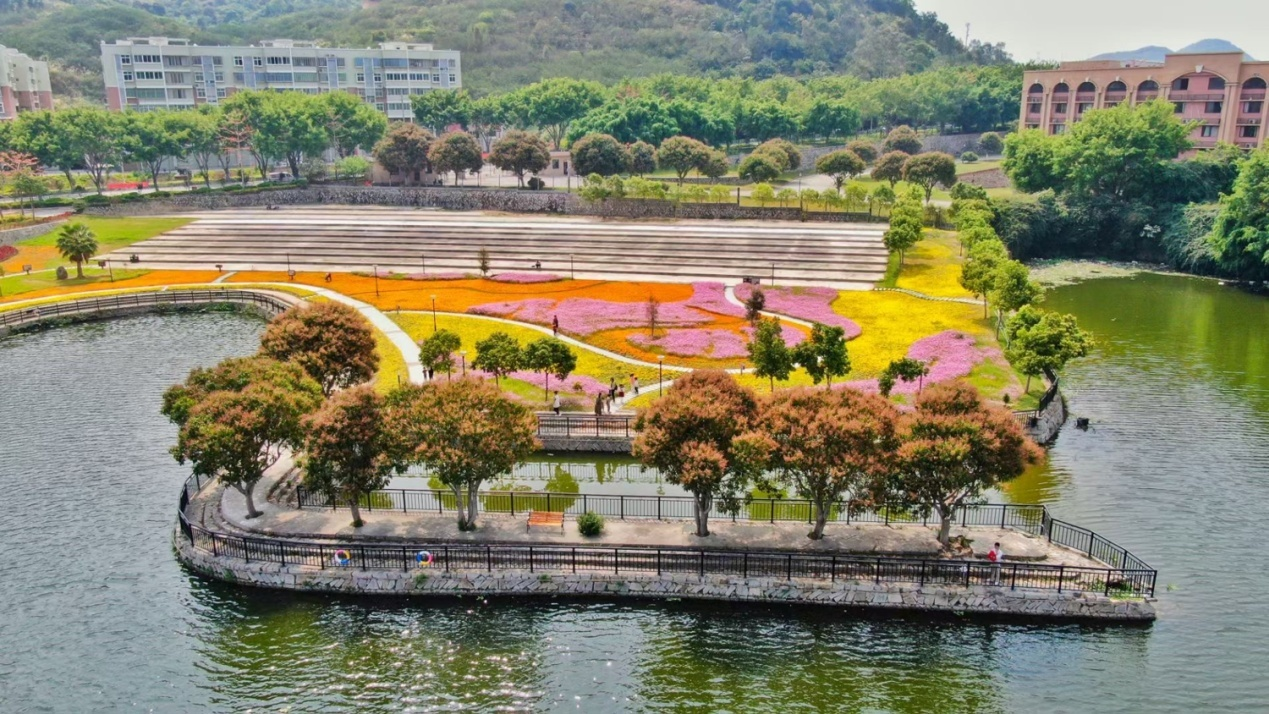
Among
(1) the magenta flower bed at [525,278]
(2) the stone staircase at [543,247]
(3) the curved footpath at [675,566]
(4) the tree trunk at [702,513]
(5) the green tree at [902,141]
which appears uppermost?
(5) the green tree at [902,141]

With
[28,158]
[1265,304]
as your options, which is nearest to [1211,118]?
[1265,304]

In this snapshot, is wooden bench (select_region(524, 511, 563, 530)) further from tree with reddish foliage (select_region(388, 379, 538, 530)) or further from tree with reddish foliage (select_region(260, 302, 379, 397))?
tree with reddish foliage (select_region(260, 302, 379, 397))

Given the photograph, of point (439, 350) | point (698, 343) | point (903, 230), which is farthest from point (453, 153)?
point (439, 350)

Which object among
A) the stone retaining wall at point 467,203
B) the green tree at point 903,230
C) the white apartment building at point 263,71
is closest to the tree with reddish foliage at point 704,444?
the green tree at point 903,230

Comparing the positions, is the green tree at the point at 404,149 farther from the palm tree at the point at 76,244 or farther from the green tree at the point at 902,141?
the green tree at the point at 902,141

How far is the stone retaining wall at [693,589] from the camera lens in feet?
95.0

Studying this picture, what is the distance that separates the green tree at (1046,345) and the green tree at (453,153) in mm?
76257

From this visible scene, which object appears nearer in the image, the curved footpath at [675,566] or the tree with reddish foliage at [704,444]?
the curved footpath at [675,566]

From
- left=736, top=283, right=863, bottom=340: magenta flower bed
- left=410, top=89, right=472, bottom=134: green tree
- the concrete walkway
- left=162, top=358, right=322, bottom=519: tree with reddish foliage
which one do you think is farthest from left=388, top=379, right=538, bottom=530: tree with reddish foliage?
left=410, top=89, right=472, bottom=134: green tree

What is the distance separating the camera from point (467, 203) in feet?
343

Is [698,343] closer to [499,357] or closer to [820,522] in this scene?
[499,357]

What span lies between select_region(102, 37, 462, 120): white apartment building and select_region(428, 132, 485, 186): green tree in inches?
2923

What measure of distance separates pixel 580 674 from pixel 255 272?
63473 mm

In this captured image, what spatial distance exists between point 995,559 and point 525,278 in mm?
50135
